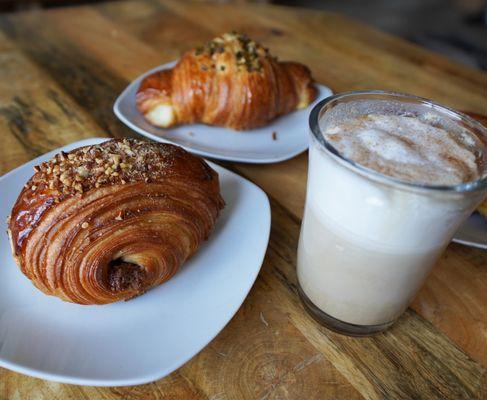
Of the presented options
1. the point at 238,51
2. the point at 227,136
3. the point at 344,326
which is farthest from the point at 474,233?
the point at 238,51

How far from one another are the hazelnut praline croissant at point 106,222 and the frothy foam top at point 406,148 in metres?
0.27

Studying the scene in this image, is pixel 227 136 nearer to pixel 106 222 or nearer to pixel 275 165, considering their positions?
pixel 275 165

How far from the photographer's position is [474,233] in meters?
0.85

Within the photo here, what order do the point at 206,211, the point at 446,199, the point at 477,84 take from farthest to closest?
the point at 477,84
the point at 206,211
the point at 446,199

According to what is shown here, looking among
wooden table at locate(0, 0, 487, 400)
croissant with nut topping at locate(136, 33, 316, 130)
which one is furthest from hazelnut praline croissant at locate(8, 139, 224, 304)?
croissant with nut topping at locate(136, 33, 316, 130)

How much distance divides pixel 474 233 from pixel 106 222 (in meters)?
0.66

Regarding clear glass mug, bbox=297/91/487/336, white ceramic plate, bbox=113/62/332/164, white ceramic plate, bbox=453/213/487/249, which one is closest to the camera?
clear glass mug, bbox=297/91/487/336

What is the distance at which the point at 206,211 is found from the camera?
771mm

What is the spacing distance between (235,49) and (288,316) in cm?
79

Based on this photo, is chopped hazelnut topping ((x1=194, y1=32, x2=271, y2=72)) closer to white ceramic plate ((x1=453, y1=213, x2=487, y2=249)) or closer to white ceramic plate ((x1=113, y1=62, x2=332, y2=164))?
white ceramic plate ((x1=113, y1=62, x2=332, y2=164))

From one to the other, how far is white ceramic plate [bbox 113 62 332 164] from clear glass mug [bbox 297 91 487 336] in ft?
1.27

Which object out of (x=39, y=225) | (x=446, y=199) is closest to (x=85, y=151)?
(x=39, y=225)

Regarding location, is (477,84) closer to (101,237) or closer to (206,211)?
(206,211)

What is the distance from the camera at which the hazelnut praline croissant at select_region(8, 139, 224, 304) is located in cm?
65
